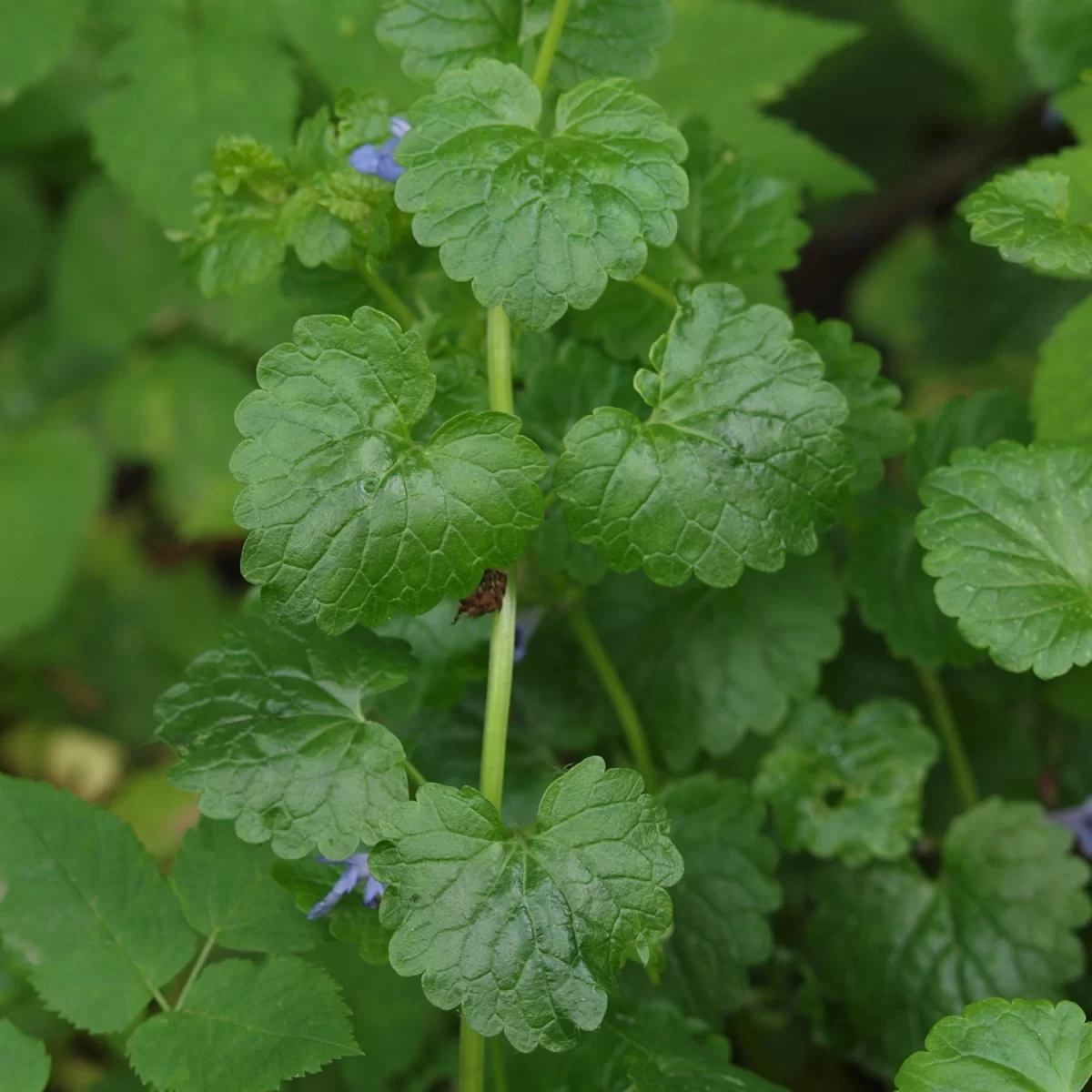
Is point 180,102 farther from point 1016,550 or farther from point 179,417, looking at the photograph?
point 1016,550

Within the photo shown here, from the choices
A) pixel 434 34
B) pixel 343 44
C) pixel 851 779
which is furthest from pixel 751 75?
pixel 851 779

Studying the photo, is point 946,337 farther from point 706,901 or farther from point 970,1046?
point 970,1046

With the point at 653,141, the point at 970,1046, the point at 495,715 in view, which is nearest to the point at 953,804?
the point at 970,1046

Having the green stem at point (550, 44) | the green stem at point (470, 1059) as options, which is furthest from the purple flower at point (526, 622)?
the green stem at point (550, 44)

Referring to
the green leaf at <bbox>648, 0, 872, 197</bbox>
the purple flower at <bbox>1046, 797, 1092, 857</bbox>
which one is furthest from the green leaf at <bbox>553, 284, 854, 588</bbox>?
the green leaf at <bbox>648, 0, 872, 197</bbox>

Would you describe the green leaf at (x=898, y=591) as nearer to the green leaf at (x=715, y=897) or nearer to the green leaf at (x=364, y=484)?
the green leaf at (x=715, y=897)

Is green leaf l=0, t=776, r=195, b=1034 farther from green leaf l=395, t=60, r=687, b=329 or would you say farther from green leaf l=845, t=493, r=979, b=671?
green leaf l=845, t=493, r=979, b=671
